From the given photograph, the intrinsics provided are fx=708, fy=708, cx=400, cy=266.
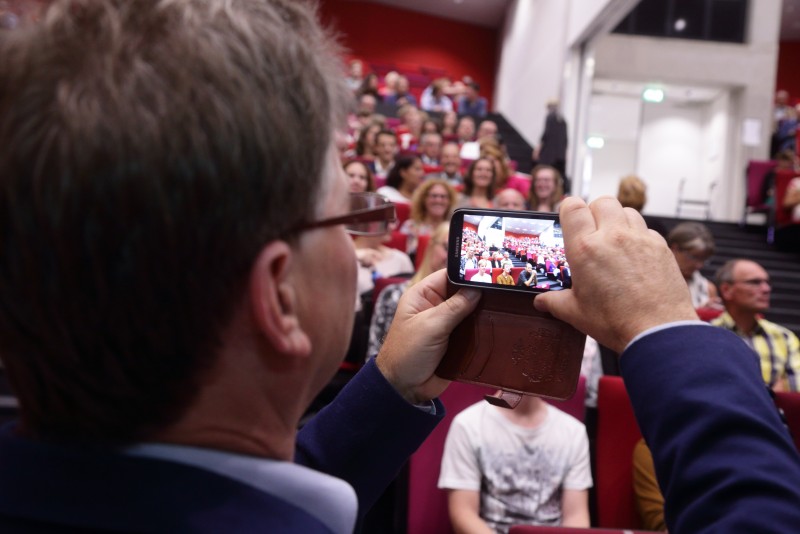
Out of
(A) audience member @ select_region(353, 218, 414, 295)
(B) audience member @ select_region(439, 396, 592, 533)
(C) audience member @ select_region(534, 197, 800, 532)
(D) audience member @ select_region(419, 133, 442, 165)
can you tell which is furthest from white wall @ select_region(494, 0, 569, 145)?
(C) audience member @ select_region(534, 197, 800, 532)

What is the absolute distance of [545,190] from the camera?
4.72m

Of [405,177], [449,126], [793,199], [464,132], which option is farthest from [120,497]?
[449,126]

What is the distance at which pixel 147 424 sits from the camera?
19.2 inches

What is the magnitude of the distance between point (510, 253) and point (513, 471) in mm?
1269

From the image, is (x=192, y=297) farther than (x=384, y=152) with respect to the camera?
No

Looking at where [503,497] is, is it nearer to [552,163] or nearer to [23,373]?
[23,373]

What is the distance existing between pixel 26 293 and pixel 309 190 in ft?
0.65

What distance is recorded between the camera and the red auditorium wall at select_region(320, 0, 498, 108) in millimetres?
14016

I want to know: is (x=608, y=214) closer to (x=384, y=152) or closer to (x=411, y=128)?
(x=384, y=152)

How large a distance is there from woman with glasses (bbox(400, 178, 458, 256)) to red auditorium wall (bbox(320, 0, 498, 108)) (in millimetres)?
10437

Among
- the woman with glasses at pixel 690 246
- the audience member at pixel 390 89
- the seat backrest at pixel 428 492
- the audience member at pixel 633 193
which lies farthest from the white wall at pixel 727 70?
the seat backrest at pixel 428 492

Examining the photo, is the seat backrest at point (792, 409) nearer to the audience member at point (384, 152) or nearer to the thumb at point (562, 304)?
the thumb at point (562, 304)

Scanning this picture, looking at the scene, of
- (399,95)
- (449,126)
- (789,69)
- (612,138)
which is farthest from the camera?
(789,69)

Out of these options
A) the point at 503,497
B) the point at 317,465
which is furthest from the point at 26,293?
the point at 503,497
